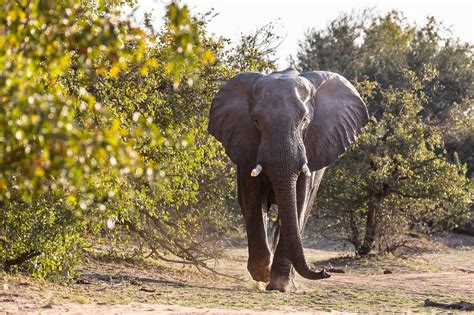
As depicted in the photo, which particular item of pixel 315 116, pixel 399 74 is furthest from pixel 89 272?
pixel 399 74

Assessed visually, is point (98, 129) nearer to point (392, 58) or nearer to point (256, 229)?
point (256, 229)

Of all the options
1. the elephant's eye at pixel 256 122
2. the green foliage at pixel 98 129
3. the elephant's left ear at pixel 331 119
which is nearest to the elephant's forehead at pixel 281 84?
the elephant's eye at pixel 256 122

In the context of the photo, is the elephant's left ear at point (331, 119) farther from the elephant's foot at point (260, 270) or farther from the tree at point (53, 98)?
the tree at point (53, 98)

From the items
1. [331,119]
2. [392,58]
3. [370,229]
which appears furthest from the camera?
[392,58]

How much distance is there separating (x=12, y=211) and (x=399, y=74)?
25851 millimetres

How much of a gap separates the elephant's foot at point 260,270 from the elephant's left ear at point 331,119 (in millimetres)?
1680

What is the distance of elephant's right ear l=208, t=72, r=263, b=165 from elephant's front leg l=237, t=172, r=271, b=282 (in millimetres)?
503

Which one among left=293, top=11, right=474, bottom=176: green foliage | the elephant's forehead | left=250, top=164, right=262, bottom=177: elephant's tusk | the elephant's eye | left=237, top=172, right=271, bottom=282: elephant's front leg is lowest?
left=237, top=172, right=271, bottom=282: elephant's front leg

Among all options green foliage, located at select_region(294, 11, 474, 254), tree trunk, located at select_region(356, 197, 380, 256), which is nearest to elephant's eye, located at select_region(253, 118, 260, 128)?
green foliage, located at select_region(294, 11, 474, 254)

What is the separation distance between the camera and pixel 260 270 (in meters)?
12.4

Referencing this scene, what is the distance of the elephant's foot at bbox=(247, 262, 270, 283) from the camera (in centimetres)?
1231

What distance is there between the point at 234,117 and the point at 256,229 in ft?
5.90

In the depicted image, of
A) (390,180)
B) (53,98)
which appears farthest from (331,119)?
(53,98)

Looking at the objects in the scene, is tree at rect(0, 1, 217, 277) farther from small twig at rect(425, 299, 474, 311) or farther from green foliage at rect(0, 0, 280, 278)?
small twig at rect(425, 299, 474, 311)
